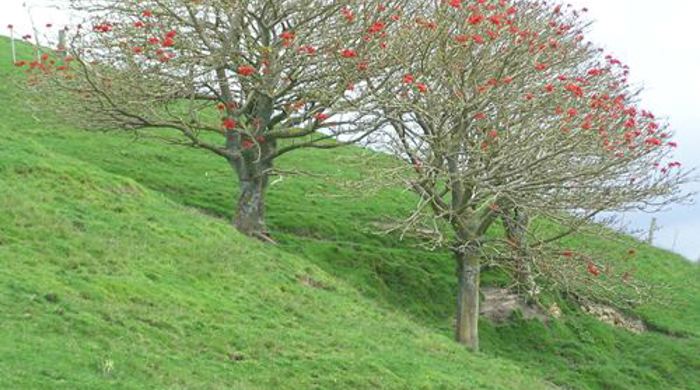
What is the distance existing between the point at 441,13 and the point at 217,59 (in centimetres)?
706

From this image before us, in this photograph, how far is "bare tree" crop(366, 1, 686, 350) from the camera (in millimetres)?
24453

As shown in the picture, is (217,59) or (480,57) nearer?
(480,57)

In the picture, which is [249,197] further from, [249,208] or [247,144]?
[247,144]

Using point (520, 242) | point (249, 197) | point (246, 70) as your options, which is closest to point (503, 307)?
point (520, 242)

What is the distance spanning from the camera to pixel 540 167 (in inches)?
979

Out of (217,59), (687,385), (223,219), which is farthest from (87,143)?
(687,385)

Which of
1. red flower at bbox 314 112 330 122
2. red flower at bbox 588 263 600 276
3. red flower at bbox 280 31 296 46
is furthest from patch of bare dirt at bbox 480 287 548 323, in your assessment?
red flower at bbox 280 31 296 46

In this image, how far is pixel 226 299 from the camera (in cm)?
2081

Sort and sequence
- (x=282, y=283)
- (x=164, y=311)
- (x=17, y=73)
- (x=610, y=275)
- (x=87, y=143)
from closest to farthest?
(x=164, y=311) → (x=282, y=283) → (x=610, y=275) → (x=87, y=143) → (x=17, y=73)

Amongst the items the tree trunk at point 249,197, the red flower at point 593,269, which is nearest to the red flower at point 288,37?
the tree trunk at point 249,197

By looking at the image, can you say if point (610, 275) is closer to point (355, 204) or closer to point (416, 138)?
point (416, 138)

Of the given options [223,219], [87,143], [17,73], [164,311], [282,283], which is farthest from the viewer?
[17,73]

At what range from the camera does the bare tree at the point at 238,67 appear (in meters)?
27.3

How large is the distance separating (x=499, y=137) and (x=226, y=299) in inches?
373
